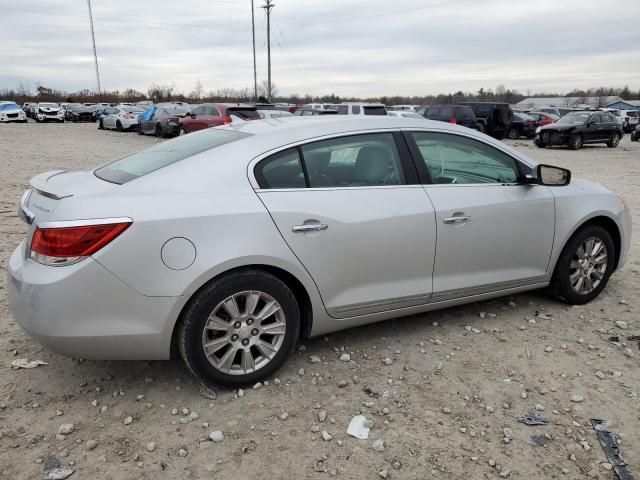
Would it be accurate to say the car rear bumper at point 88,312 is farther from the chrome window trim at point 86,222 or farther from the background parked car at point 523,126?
the background parked car at point 523,126

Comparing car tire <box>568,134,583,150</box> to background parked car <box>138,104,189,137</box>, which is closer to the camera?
car tire <box>568,134,583,150</box>

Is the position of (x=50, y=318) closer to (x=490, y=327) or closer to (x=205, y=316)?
(x=205, y=316)

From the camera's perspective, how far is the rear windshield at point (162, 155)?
10.4 feet

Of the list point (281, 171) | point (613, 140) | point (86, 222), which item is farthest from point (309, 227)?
point (613, 140)

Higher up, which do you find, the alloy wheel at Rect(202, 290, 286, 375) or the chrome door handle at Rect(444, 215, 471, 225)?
the chrome door handle at Rect(444, 215, 471, 225)

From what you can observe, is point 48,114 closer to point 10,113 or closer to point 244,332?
point 10,113

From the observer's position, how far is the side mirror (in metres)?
3.97

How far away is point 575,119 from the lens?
867 inches

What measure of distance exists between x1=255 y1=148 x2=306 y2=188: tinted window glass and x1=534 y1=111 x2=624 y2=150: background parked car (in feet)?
67.6

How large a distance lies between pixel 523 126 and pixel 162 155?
82.6 feet

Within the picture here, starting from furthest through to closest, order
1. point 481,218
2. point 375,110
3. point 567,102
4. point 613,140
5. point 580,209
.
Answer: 1. point 567,102
2. point 613,140
3. point 375,110
4. point 580,209
5. point 481,218

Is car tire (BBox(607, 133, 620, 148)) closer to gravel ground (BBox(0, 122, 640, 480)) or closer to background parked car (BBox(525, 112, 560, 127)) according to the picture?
background parked car (BBox(525, 112, 560, 127))

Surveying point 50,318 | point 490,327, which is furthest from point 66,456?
point 490,327

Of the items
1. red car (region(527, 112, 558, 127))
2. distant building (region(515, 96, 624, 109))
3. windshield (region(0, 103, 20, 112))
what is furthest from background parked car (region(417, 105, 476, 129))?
distant building (region(515, 96, 624, 109))
